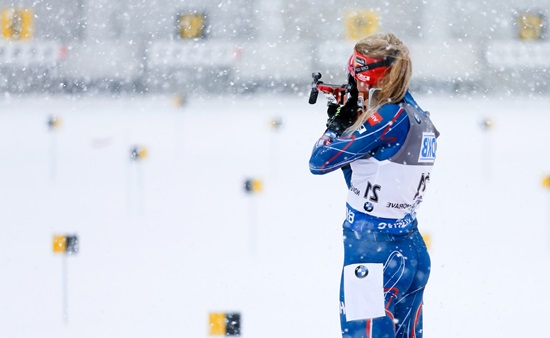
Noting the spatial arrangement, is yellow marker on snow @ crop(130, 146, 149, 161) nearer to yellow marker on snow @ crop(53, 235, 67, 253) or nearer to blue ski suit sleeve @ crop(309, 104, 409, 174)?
yellow marker on snow @ crop(53, 235, 67, 253)

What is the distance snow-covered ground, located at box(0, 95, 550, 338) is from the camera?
451cm

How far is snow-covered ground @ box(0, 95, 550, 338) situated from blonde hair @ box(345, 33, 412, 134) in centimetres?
202

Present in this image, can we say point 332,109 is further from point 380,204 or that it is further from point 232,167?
point 232,167

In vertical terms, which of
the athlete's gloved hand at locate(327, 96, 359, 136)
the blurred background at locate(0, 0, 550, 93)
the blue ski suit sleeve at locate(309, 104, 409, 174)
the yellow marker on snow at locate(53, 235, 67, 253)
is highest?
the blurred background at locate(0, 0, 550, 93)

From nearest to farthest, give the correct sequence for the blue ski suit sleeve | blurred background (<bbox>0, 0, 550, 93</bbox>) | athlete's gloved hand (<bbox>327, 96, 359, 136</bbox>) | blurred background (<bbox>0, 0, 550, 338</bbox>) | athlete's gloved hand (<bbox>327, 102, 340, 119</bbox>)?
1. the blue ski suit sleeve
2. athlete's gloved hand (<bbox>327, 96, 359, 136</bbox>)
3. athlete's gloved hand (<bbox>327, 102, 340, 119</bbox>)
4. blurred background (<bbox>0, 0, 550, 338</bbox>)
5. blurred background (<bbox>0, 0, 550, 93</bbox>)

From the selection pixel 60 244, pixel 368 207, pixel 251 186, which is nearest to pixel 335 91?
pixel 368 207

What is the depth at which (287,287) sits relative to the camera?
16.6 feet

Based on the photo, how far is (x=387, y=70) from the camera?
254cm

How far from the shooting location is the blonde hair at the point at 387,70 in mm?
2537

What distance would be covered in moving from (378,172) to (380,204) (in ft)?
0.39

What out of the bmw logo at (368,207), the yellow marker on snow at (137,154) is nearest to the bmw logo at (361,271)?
the bmw logo at (368,207)

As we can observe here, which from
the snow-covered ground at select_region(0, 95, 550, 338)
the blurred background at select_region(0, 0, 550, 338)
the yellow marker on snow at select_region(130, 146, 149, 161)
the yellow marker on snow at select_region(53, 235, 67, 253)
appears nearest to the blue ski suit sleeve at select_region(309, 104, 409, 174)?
the blurred background at select_region(0, 0, 550, 338)

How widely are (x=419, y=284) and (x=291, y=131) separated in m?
9.84

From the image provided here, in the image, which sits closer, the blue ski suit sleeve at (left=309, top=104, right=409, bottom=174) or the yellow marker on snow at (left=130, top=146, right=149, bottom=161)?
the blue ski suit sleeve at (left=309, top=104, right=409, bottom=174)
